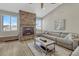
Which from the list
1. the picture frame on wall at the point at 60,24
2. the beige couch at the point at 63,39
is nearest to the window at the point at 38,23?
the beige couch at the point at 63,39

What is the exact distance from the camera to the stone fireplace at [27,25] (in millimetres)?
2077

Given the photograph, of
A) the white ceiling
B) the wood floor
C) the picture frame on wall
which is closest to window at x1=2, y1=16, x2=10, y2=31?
the white ceiling

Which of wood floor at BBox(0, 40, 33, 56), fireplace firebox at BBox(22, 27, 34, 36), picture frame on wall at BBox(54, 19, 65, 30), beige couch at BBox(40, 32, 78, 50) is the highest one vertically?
picture frame on wall at BBox(54, 19, 65, 30)

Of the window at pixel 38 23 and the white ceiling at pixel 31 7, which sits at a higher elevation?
the white ceiling at pixel 31 7

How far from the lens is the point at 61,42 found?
2.14 m

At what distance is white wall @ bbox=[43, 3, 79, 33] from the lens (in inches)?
82.0

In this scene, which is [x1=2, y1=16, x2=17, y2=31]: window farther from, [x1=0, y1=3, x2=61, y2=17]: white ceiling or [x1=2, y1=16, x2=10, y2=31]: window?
[x1=0, y1=3, x2=61, y2=17]: white ceiling

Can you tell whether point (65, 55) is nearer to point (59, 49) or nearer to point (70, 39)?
point (59, 49)

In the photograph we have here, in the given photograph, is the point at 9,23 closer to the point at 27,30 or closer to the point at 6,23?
the point at 6,23

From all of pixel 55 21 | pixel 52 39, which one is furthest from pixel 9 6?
pixel 52 39

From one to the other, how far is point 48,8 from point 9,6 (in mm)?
923

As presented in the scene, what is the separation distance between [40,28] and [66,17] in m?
0.73

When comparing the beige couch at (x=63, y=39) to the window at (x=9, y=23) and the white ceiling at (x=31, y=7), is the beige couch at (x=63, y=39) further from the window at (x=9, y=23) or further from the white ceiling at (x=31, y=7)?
the window at (x=9, y=23)

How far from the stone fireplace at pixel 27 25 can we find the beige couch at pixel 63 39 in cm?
35
